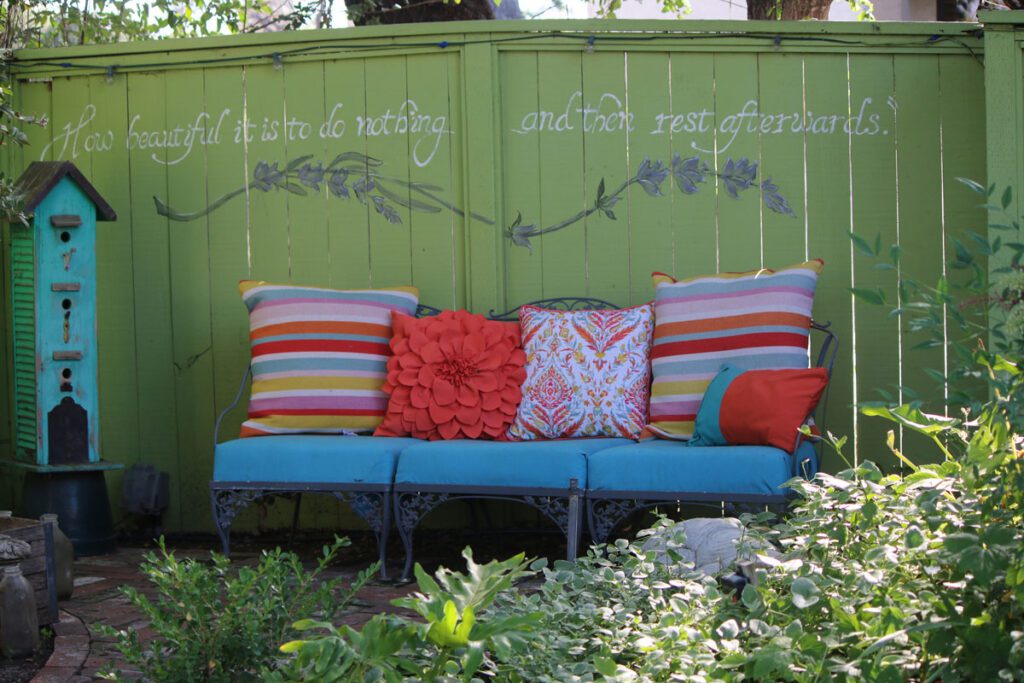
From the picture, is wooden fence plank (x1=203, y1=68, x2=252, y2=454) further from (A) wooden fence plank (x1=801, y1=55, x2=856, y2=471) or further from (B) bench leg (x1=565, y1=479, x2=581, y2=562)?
(A) wooden fence plank (x1=801, y1=55, x2=856, y2=471)

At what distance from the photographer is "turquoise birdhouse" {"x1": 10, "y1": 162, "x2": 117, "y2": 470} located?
15.6 feet

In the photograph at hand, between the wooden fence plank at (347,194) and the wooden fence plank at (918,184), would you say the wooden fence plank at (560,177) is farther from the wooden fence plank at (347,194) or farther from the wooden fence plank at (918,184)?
the wooden fence plank at (918,184)

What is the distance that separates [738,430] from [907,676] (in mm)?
2405

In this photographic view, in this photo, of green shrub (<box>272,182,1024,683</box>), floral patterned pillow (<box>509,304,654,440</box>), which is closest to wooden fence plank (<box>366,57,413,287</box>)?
floral patterned pillow (<box>509,304,654,440</box>)

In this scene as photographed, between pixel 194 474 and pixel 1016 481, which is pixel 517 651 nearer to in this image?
pixel 1016 481

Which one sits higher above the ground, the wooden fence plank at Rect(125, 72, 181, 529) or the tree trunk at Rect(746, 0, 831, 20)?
the tree trunk at Rect(746, 0, 831, 20)

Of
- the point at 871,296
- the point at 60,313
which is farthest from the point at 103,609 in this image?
the point at 871,296

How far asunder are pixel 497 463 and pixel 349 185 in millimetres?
1692

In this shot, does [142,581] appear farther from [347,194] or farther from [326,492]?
[347,194]

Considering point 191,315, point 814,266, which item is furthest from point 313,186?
point 814,266

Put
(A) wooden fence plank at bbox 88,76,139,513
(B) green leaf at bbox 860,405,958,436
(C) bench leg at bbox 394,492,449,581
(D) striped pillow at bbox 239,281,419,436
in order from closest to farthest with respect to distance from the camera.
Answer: (B) green leaf at bbox 860,405,958,436 < (C) bench leg at bbox 394,492,449,581 < (D) striped pillow at bbox 239,281,419,436 < (A) wooden fence plank at bbox 88,76,139,513

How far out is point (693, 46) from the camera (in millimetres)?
4922

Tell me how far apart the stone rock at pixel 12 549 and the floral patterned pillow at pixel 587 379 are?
5.90 feet

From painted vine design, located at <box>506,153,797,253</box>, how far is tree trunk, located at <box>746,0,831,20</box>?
257 cm
